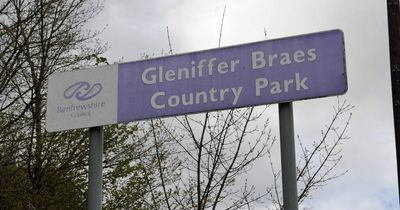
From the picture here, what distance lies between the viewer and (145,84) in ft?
15.5

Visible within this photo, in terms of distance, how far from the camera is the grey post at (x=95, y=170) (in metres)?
4.65

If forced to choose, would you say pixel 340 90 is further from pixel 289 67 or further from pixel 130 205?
pixel 130 205

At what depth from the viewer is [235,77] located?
4449 millimetres

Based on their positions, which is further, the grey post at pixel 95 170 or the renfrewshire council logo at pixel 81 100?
the renfrewshire council logo at pixel 81 100

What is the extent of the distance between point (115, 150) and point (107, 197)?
3.71 ft

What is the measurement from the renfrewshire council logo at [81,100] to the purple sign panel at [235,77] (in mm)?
60

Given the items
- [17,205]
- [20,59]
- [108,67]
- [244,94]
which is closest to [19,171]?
[17,205]

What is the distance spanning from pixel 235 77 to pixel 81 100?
1250 mm

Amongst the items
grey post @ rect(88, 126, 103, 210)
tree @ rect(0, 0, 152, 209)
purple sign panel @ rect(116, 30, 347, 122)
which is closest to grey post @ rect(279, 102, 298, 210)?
purple sign panel @ rect(116, 30, 347, 122)

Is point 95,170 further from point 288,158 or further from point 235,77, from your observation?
point 288,158

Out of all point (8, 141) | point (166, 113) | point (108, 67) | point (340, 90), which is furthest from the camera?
point (8, 141)

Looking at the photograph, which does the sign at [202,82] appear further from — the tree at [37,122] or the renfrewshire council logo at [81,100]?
the tree at [37,122]

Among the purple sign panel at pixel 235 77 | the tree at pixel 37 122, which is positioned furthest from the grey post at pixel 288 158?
the tree at pixel 37 122

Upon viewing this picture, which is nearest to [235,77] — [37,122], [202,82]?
[202,82]
